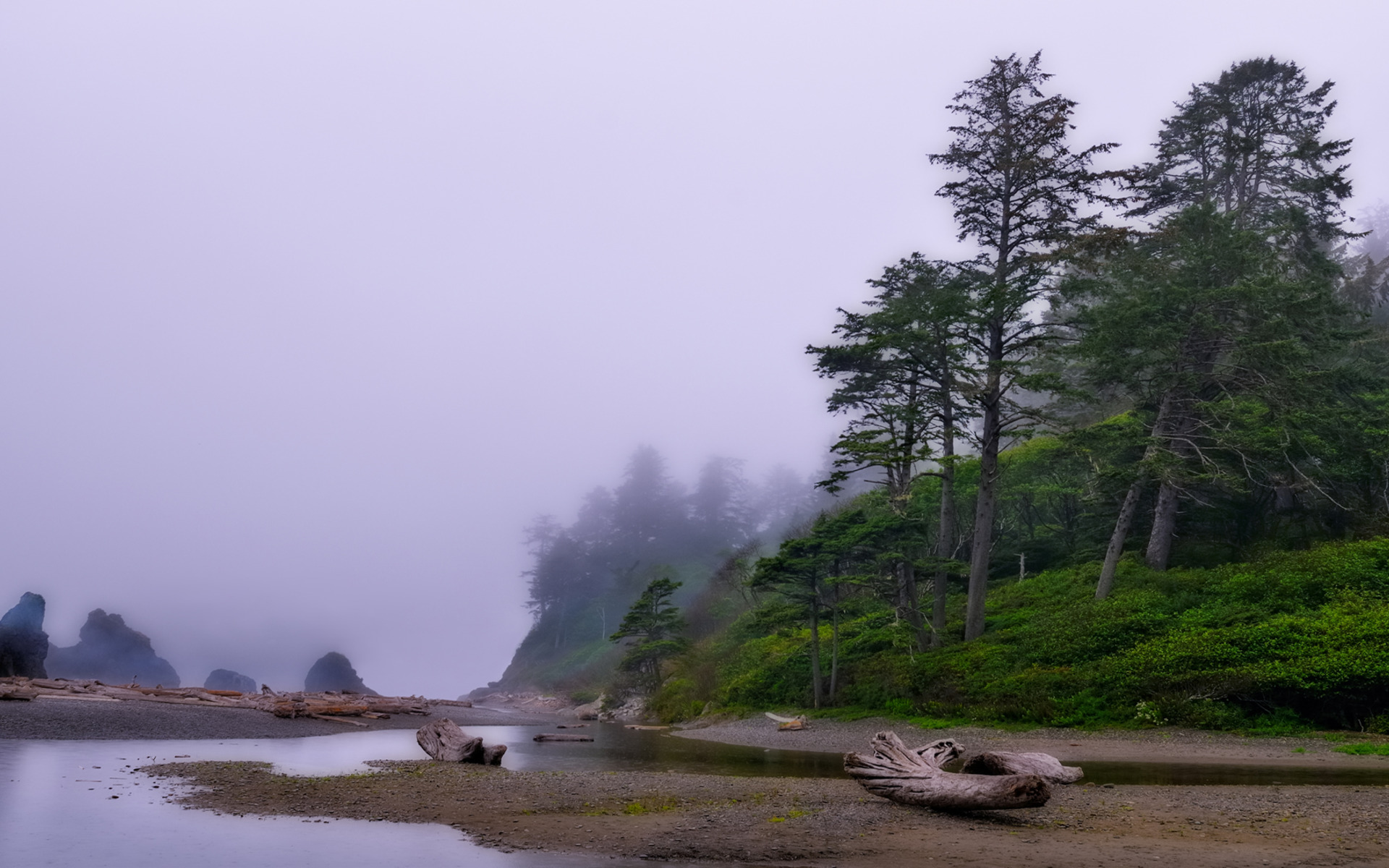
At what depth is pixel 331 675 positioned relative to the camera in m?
67.3

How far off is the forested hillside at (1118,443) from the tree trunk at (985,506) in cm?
9

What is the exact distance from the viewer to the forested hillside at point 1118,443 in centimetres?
2072

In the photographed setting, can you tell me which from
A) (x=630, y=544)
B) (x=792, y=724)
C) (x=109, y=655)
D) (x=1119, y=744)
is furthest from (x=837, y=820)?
(x=630, y=544)

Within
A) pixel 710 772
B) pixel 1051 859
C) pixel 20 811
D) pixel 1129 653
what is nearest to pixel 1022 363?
pixel 1129 653

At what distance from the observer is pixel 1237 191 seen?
35000 mm

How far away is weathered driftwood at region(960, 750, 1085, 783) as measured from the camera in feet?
33.3

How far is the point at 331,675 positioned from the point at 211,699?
A: 118ft

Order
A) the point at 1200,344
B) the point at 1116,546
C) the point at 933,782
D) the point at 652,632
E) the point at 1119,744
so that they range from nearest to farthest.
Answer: the point at 933,782 → the point at 1119,744 → the point at 1116,546 → the point at 1200,344 → the point at 652,632

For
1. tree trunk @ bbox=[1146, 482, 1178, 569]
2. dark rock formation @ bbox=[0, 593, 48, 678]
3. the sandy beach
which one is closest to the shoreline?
the sandy beach

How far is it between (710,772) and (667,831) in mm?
7394

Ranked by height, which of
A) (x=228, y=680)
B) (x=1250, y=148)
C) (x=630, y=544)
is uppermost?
(x=1250, y=148)

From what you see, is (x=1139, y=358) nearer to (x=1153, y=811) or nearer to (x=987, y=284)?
(x=987, y=284)

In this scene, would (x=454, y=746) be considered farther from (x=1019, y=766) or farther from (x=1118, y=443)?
(x=1118, y=443)

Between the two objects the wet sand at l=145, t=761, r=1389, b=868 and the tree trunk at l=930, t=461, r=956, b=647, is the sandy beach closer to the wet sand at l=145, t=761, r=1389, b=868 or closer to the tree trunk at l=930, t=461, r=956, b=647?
the wet sand at l=145, t=761, r=1389, b=868
